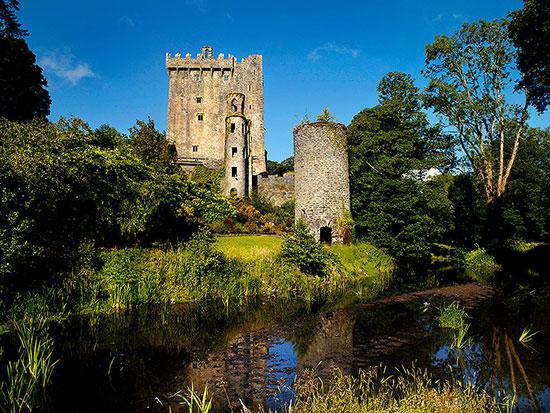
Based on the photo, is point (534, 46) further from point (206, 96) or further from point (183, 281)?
point (206, 96)

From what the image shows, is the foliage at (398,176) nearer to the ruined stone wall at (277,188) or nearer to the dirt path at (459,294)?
the dirt path at (459,294)

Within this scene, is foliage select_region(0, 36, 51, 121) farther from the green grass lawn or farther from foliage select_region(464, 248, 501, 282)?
foliage select_region(464, 248, 501, 282)

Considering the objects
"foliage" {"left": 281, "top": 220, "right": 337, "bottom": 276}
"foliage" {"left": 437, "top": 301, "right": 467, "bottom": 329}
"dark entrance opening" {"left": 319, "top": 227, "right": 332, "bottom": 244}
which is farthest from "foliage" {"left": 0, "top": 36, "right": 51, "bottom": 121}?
"foliage" {"left": 437, "top": 301, "right": 467, "bottom": 329}

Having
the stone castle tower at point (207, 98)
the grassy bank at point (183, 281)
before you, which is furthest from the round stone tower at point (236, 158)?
the grassy bank at point (183, 281)

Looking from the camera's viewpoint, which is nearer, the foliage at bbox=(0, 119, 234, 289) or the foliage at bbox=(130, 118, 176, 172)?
the foliage at bbox=(0, 119, 234, 289)

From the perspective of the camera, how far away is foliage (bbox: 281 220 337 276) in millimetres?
16156

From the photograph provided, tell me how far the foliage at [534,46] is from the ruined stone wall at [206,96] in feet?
100

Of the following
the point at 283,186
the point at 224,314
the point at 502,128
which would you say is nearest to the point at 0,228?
the point at 224,314

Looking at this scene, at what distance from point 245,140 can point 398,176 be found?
1801 cm

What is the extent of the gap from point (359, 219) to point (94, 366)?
18.7 m

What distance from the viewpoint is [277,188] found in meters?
36.0

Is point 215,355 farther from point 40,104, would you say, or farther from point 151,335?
point 40,104

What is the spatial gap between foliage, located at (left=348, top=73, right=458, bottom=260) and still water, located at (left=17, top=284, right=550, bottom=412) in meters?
9.71

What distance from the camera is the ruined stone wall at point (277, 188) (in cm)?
3547
